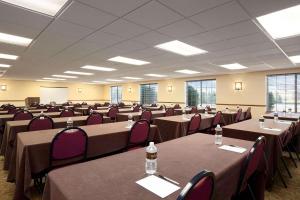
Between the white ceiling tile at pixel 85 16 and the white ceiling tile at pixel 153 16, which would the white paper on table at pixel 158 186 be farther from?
the white ceiling tile at pixel 85 16

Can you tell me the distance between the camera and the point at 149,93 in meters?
14.3

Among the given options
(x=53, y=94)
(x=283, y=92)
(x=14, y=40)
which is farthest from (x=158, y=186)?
(x=53, y=94)

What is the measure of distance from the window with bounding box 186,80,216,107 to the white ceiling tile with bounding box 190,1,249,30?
7827 mm

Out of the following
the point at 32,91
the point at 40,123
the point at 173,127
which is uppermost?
the point at 32,91

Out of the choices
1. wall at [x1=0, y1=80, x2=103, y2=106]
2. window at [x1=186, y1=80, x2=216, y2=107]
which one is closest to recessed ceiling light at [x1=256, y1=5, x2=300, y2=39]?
window at [x1=186, y1=80, x2=216, y2=107]

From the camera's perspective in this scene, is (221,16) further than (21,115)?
No

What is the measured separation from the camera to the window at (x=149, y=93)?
1380cm

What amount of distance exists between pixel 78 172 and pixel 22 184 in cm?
112

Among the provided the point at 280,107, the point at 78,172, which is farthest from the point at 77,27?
the point at 280,107

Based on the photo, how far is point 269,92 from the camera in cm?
860

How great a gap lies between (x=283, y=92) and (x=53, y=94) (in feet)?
51.3

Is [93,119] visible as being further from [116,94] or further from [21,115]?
[116,94]

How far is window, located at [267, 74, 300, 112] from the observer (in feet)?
26.0

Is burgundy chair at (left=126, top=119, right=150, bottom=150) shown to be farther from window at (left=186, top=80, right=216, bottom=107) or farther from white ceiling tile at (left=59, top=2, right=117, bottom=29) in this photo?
window at (left=186, top=80, right=216, bottom=107)
